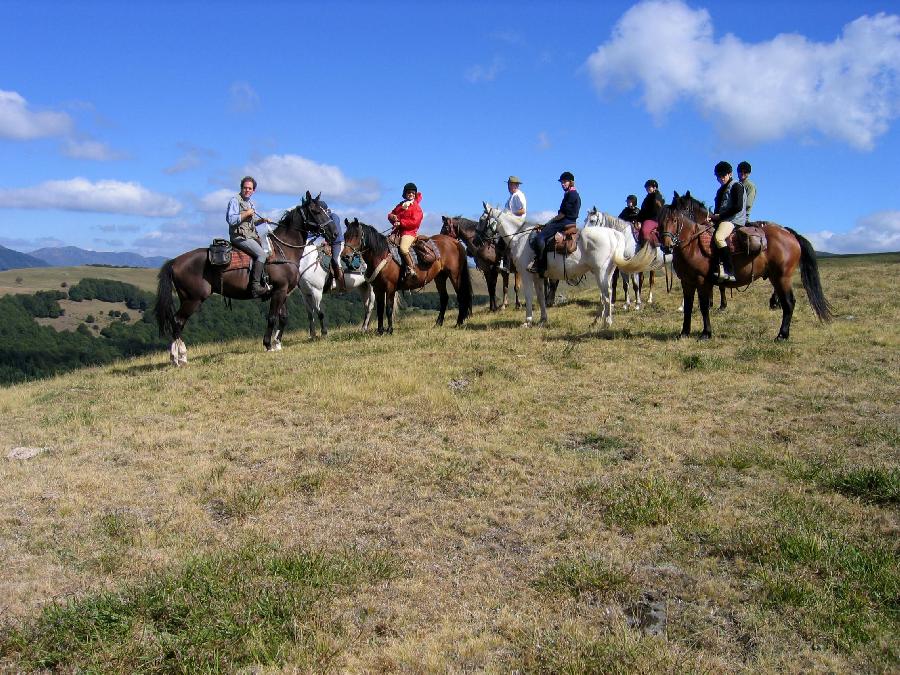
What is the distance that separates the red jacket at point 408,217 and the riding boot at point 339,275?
186cm

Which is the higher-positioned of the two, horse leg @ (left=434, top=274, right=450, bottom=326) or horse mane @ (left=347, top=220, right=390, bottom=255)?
horse mane @ (left=347, top=220, right=390, bottom=255)

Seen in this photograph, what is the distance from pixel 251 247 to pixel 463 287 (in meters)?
6.30

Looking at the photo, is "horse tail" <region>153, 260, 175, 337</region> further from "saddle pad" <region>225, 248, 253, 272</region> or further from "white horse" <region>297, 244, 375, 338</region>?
"white horse" <region>297, 244, 375, 338</region>

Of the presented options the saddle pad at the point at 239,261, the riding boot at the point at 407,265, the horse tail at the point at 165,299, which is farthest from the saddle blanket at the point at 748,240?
the horse tail at the point at 165,299

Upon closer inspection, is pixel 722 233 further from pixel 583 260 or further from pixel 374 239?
pixel 374 239

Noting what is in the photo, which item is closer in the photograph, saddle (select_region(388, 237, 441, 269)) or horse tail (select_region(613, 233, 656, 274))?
horse tail (select_region(613, 233, 656, 274))

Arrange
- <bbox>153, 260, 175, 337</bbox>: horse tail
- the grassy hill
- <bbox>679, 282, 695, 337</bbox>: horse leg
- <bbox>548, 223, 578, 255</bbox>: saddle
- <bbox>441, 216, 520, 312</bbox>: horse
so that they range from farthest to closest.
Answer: <bbox>441, 216, 520, 312</bbox>: horse, <bbox>548, 223, 578, 255</bbox>: saddle, <bbox>153, 260, 175, 337</bbox>: horse tail, <bbox>679, 282, 695, 337</bbox>: horse leg, the grassy hill

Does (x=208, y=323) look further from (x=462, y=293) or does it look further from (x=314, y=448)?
(x=314, y=448)

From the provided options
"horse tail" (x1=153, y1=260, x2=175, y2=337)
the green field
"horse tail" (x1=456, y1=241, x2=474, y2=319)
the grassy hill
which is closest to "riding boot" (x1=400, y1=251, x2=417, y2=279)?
"horse tail" (x1=456, y1=241, x2=474, y2=319)

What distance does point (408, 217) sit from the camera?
1669 centimetres

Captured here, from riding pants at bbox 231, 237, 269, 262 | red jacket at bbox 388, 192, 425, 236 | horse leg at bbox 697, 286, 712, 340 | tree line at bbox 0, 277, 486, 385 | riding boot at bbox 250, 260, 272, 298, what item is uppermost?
red jacket at bbox 388, 192, 425, 236

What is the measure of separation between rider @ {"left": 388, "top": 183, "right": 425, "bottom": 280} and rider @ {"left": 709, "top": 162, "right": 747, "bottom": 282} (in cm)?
744

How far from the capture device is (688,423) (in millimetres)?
→ 8578

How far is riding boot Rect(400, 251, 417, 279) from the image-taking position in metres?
16.5
